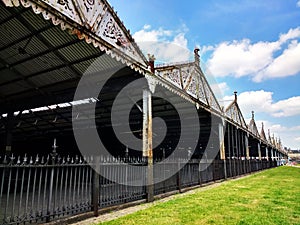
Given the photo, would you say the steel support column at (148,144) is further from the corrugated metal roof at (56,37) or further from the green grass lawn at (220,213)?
the corrugated metal roof at (56,37)

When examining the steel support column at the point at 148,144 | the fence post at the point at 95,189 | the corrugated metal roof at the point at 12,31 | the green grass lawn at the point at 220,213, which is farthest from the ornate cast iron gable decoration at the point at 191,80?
the green grass lawn at the point at 220,213

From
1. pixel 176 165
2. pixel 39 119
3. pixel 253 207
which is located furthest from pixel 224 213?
pixel 39 119

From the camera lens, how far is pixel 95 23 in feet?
19.1

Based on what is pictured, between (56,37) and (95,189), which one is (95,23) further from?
(95,189)

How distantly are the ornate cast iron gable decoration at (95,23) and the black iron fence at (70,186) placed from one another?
2683mm

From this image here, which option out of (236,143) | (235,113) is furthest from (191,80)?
(236,143)

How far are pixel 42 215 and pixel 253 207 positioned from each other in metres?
4.72

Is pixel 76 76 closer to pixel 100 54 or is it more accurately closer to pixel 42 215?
pixel 100 54

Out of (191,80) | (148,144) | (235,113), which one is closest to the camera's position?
(148,144)

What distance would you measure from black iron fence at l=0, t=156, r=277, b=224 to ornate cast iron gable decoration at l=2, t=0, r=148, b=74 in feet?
8.80

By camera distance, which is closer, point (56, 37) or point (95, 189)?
point (95, 189)

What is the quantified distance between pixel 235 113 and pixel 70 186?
663 inches

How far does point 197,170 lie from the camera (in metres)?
10.8

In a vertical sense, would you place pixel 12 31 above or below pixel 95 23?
above
